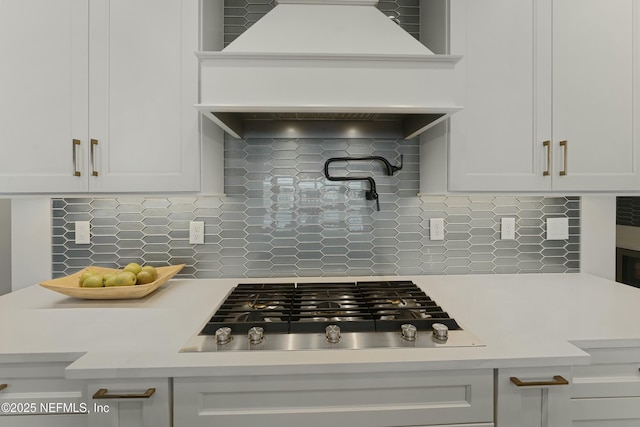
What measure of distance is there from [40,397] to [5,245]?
1.04m

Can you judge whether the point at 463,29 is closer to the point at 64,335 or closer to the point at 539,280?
the point at 539,280

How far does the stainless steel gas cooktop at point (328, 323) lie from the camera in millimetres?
1102

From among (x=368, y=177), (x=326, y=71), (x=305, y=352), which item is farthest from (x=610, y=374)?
(x=326, y=71)

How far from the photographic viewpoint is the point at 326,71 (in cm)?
133

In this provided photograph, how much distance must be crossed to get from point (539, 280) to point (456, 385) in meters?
1.06

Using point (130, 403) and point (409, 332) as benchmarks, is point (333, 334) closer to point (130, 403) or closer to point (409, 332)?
point (409, 332)

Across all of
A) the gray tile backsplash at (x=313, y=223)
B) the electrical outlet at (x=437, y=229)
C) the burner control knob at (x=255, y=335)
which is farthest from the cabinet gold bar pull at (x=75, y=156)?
the electrical outlet at (x=437, y=229)

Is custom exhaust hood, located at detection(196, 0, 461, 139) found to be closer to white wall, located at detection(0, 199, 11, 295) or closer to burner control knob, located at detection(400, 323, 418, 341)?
burner control knob, located at detection(400, 323, 418, 341)

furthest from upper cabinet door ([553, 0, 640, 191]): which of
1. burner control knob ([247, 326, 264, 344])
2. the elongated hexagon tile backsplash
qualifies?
burner control knob ([247, 326, 264, 344])

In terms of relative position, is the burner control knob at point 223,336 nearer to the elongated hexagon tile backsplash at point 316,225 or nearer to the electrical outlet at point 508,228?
the elongated hexagon tile backsplash at point 316,225

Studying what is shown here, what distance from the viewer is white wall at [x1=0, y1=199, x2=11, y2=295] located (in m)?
1.73

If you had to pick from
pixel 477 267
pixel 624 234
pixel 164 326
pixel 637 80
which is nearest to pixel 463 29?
pixel 637 80

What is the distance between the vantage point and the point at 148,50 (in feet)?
4.75

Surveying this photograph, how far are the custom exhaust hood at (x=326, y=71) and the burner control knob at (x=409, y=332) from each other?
0.79 m
